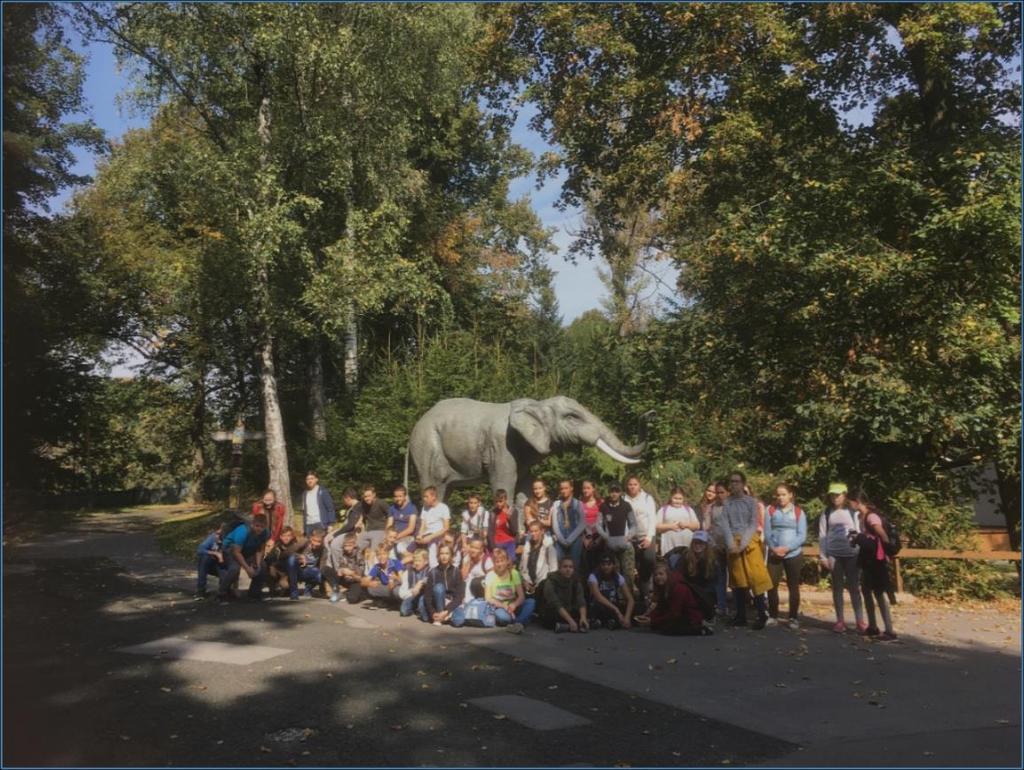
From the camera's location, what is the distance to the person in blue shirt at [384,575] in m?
11.7

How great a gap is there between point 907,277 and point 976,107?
3609 millimetres

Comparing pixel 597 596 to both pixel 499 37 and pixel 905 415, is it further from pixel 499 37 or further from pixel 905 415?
pixel 499 37

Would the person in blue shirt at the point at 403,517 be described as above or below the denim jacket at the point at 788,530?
above

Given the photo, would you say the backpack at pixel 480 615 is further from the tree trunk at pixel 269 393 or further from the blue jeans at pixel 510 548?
the tree trunk at pixel 269 393

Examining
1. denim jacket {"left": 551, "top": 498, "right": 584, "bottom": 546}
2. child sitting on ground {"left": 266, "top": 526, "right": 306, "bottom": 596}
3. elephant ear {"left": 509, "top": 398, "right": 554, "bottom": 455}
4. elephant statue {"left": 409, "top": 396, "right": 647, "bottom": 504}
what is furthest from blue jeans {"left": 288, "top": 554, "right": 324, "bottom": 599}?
denim jacket {"left": 551, "top": 498, "right": 584, "bottom": 546}

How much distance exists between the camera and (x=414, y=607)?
11250 millimetres

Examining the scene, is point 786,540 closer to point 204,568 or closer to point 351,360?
point 204,568

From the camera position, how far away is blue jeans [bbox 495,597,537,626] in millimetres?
10453

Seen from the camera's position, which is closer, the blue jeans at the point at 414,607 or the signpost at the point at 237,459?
the blue jeans at the point at 414,607

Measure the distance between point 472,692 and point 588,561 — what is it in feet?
12.2

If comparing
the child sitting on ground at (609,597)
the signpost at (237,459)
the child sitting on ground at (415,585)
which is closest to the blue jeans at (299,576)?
the child sitting on ground at (415,585)

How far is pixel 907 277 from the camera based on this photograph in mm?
12773

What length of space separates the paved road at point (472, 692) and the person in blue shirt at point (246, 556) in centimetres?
70

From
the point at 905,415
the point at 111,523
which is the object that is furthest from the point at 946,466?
the point at 111,523
